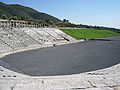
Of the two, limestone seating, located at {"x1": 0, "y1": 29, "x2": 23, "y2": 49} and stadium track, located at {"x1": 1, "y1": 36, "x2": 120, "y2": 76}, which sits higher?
limestone seating, located at {"x1": 0, "y1": 29, "x2": 23, "y2": 49}

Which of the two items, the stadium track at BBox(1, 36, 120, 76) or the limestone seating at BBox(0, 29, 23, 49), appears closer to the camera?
the stadium track at BBox(1, 36, 120, 76)

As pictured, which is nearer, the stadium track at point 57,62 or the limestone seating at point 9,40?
the stadium track at point 57,62

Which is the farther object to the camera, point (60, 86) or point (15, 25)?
point (15, 25)

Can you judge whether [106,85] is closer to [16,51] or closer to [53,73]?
[53,73]

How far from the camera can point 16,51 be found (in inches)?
800

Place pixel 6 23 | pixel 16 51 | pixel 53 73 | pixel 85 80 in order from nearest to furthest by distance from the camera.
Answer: pixel 85 80, pixel 53 73, pixel 16 51, pixel 6 23

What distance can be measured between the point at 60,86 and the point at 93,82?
64.9 inches

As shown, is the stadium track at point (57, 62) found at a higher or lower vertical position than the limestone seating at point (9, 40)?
lower

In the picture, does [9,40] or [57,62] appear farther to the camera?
[9,40]

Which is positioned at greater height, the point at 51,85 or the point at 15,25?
the point at 15,25

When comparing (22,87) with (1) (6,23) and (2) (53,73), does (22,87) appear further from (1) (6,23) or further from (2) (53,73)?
(1) (6,23)

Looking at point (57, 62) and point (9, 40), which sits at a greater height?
point (9, 40)

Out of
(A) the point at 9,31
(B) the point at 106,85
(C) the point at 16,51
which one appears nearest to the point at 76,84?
(B) the point at 106,85

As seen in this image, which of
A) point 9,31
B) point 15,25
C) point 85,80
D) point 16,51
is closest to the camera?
point 85,80
